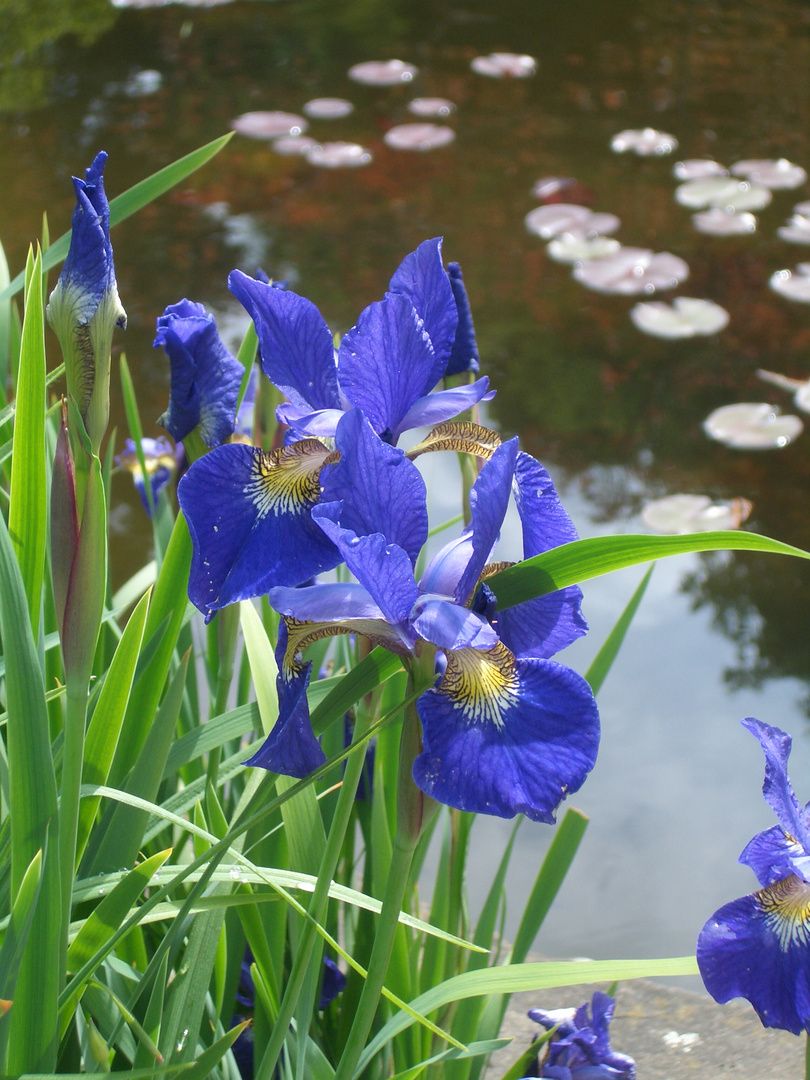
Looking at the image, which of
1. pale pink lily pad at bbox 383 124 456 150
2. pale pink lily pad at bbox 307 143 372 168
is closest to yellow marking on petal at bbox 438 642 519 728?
pale pink lily pad at bbox 307 143 372 168

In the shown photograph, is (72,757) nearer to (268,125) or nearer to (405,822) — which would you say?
(405,822)

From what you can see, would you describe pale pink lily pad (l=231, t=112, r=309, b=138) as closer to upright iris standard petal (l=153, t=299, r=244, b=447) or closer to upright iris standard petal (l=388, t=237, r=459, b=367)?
upright iris standard petal (l=153, t=299, r=244, b=447)

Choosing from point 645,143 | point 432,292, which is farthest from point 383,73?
point 432,292

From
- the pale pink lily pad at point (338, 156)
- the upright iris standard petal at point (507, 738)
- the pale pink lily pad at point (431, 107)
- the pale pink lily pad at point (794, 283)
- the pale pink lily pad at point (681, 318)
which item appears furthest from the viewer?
the pale pink lily pad at point (431, 107)

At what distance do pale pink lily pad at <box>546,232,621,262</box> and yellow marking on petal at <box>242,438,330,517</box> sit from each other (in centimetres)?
258

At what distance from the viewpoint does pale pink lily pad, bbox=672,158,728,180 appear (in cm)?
333

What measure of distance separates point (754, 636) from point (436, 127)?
2396mm

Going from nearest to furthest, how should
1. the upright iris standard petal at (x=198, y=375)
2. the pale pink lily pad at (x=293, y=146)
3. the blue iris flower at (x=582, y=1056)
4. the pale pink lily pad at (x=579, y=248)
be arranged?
the upright iris standard petal at (x=198, y=375)
the blue iris flower at (x=582, y=1056)
the pale pink lily pad at (x=579, y=248)
the pale pink lily pad at (x=293, y=146)

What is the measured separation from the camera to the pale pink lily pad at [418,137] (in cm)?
349

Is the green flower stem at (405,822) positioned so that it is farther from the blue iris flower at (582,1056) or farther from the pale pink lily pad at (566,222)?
the pale pink lily pad at (566,222)

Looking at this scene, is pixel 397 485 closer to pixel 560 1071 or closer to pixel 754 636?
pixel 560 1071

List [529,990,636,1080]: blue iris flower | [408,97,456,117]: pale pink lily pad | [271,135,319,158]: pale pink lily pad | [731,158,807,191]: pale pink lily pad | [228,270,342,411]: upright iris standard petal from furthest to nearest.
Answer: [408,97,456,117]: pale pink lily pad < [271,135,319,158]: pale pink lily pad < [731,158,807,191]: pale pink lily pad < [529,990,636,1080]: blue iris flower < [228,270,342,411]: upright iris standard petal

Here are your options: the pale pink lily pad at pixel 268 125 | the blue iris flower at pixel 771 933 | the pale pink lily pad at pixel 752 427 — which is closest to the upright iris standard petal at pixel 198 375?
the blue iris flower at pixel 771 933

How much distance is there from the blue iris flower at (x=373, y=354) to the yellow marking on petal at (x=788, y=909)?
1.11 ft
